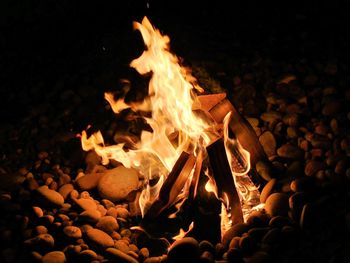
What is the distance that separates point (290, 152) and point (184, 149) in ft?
3.42

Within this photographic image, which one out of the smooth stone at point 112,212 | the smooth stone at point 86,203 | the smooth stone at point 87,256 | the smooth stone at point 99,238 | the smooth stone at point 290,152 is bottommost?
the smooth stone at point 87,256

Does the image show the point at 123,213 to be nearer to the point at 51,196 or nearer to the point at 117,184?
the point at 117,184

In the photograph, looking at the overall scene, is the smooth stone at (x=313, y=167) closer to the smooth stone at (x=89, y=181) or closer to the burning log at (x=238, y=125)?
the burning log at (x=238, y=125)

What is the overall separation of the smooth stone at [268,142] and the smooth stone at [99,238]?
176 cm

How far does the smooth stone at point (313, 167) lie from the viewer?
3570mm

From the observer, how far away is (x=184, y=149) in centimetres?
374

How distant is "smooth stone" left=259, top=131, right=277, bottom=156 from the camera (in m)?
3.98

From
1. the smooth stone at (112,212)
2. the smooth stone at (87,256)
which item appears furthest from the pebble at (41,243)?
the smooth stone at (112,212)

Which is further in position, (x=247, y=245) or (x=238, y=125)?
(x=238, y=125)

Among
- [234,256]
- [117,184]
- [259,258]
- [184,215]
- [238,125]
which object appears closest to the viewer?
[259,258]

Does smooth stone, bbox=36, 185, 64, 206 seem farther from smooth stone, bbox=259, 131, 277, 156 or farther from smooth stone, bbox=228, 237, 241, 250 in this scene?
smooth stone, bbox=259, 131, 277, 156

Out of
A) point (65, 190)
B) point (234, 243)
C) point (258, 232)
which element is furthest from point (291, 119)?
point (65, 190)

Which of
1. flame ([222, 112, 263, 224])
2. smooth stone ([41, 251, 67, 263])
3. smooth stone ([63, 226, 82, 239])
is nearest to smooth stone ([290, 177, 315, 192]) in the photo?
flame ([222, 112, 263, 224])

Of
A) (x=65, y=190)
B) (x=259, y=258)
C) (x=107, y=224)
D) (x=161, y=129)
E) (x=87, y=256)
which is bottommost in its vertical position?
(x=259, y=258)
